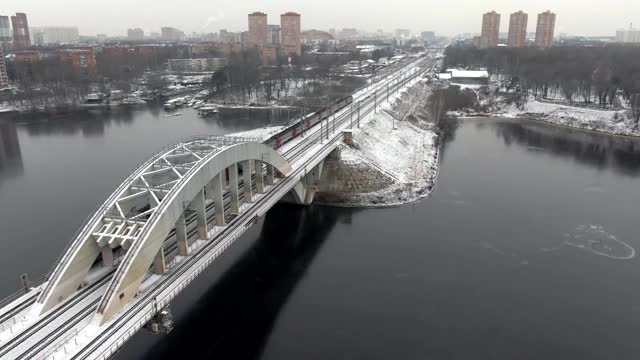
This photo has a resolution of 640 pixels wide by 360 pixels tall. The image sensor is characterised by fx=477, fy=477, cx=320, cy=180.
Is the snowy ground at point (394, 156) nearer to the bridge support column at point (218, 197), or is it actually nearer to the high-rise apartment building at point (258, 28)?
the bridge support column at point (218, 197)

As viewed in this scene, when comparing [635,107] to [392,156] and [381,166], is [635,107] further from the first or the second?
[381,166]

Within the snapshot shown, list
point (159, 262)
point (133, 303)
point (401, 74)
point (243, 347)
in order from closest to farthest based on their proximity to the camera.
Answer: point (133, 303) < point (159, 262) < point (243, 347) < point (401, 74)

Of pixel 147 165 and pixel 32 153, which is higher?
pixel 147 165

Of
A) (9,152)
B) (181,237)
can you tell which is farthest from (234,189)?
(9,152)

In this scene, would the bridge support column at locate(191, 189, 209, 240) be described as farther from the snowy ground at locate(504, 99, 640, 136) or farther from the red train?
the snowy ground at locate(504, 99, 640, 136)

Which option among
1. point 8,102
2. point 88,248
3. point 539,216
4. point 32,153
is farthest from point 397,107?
point 8,102

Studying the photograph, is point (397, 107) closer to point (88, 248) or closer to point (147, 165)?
point (147, 165)

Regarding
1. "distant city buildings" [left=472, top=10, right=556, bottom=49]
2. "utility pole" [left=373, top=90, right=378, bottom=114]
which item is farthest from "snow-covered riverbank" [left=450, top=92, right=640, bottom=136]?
"distant city buildings" [left=472, top=10, right=556, bottom=49]

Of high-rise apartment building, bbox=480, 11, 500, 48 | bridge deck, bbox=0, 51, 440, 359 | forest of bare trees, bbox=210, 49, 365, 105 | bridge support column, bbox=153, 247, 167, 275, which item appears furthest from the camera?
high-rise apartment building, bbox=480, 11, 500, 48
